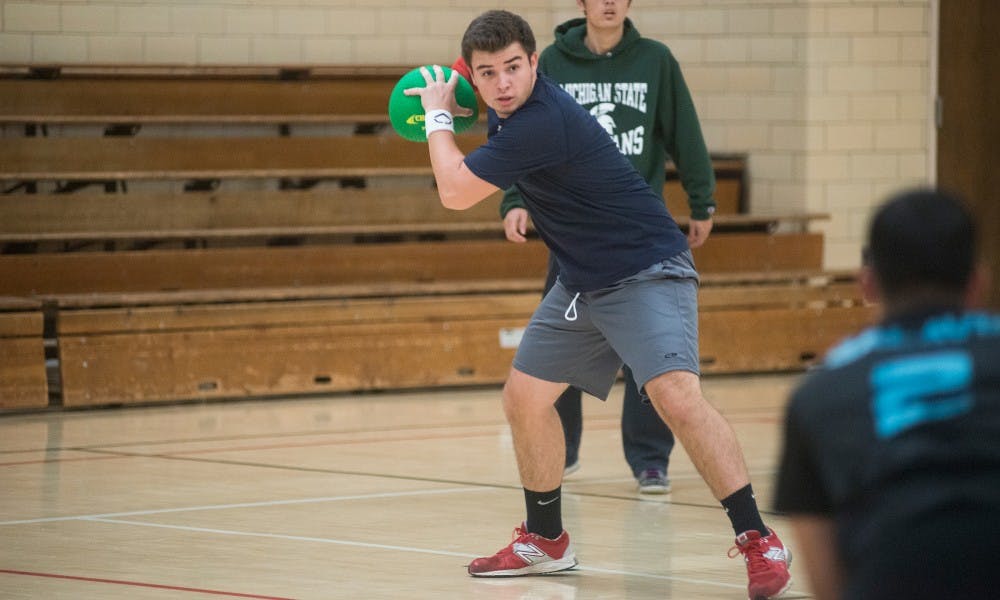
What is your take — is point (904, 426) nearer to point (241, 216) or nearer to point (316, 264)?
point (316, 264)

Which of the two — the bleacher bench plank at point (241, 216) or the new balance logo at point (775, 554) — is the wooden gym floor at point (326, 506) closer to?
the new balance logo at point (775, 554)

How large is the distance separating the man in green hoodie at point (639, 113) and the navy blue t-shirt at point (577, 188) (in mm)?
1453

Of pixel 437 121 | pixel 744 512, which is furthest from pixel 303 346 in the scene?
pixel 744 512

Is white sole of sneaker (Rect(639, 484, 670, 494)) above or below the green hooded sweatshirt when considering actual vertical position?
below

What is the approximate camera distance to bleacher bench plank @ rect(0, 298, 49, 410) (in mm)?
7352

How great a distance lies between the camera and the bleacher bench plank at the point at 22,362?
7352 mm

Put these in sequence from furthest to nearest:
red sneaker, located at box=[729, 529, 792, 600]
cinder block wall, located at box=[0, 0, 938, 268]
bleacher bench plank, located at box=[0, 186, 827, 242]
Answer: cinder block wall, located at box=[0, 0, 938, 268] < bleacher bench plank, located at box=[0, 186, 827, 242] < red sneaker, located at box=[729, 529, 792, 600]

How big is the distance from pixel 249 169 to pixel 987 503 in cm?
737

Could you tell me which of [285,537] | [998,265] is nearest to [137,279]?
[285,537]

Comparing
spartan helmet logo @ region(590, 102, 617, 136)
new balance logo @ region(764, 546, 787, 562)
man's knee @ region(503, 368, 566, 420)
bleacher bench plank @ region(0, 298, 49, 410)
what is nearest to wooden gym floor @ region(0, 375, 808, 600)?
new balance logo @ region(764, 546, 787, 562)

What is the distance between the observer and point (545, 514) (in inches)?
158

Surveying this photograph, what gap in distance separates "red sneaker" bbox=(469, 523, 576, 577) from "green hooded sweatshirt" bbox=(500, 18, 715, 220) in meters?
1.72

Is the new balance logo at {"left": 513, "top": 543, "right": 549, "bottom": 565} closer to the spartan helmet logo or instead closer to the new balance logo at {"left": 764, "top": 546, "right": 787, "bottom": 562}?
the new balance logo at {"left": 764, "top": 546, "right": 787, "bottom": 562}

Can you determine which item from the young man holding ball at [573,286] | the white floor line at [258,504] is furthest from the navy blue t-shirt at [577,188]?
the white floor line at [258,504]
